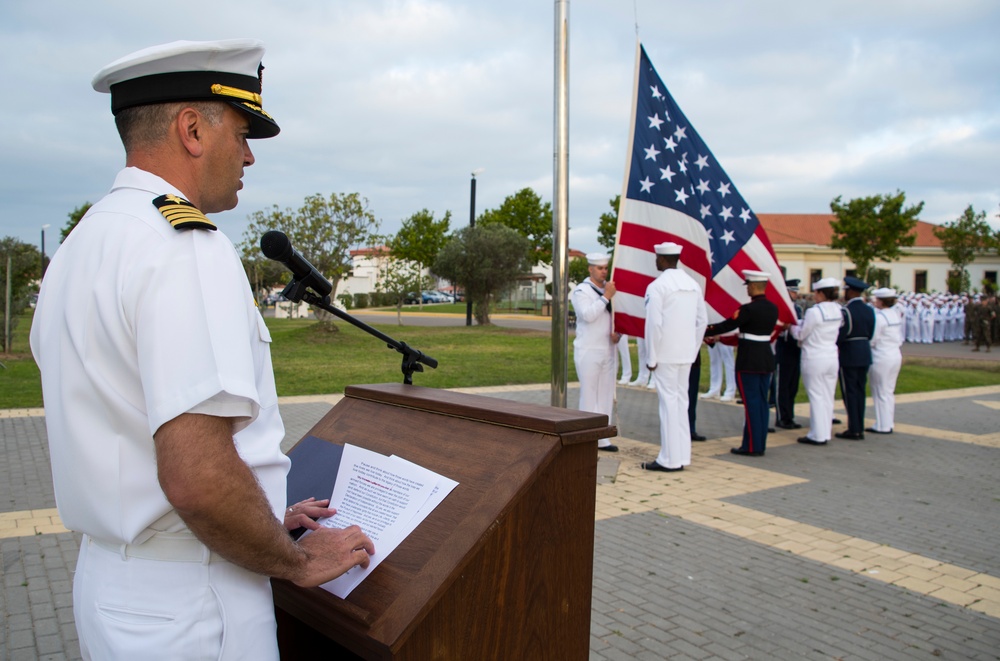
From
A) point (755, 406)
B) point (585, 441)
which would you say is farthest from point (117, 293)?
point (755, 406)

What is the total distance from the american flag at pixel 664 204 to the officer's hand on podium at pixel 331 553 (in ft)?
23.0

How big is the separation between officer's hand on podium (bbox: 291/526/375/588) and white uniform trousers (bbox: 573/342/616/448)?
734cm

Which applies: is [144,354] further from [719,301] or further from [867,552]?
[719,301]

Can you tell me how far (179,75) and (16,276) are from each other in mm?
21146

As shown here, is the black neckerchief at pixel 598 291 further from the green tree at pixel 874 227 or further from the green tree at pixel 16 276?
the green tree at pixel 874 227

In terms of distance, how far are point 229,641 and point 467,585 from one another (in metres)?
0.51

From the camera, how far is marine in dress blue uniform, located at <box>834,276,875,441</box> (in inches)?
407

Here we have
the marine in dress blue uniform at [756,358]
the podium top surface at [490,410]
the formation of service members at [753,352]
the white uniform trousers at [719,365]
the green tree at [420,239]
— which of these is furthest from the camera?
the green tree at [420,239]

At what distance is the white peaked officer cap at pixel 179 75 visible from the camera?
1524 millimetres

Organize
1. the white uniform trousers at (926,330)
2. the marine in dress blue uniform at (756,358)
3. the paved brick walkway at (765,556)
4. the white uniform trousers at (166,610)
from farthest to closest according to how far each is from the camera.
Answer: the white uniform trousers at (926,330) < the marine in dress blue uniform at (756,358) < the paved brick walkway at (765,556) < the white uniform trousers at (166,610)

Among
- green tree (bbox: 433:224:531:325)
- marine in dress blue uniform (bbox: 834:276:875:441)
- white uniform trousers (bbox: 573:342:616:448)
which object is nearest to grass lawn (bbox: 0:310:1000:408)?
marine in dress blue uniform (bbox: 834:276:875:441)

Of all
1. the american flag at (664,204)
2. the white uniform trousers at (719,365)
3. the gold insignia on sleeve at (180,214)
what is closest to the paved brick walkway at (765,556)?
the american flag at (664,204)

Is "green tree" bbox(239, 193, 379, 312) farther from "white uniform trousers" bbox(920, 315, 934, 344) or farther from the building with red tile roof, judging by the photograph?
the building with red tile roof

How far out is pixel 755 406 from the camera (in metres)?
8.88
